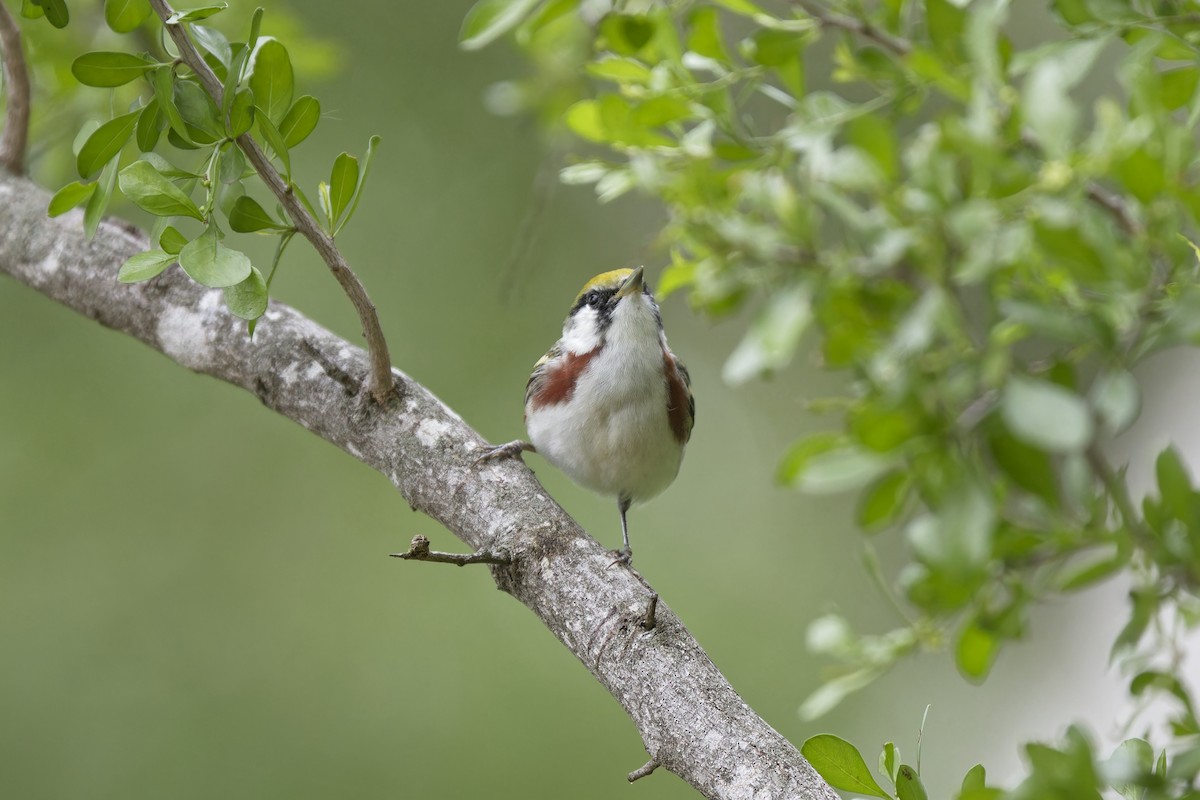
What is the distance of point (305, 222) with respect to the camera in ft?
5.52

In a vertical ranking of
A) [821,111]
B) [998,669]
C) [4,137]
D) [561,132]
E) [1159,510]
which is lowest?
[998,669]

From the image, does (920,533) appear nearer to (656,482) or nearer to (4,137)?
(656,482)

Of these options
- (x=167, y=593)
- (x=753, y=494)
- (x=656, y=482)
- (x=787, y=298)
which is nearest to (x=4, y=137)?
(x=656, y=482)

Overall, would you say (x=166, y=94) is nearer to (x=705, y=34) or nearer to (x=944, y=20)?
(x=705, y=34)

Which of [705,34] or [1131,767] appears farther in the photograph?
[705,34]

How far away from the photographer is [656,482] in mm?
3080

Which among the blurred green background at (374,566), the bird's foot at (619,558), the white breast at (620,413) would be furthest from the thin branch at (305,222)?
the blurred green background at (374,566)

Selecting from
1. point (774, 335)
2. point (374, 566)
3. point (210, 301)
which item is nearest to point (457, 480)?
point (210, 301)

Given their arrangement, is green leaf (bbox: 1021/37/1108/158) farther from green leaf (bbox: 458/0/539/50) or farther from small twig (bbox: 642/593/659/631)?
small twig (bbox: 642/593/659/631)

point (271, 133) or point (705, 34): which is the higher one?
point (271, 133)

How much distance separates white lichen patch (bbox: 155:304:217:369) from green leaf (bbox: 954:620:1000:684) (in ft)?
5.48

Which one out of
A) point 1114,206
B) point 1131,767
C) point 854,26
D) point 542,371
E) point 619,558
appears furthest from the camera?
point 542,371

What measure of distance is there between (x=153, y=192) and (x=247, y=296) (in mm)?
174

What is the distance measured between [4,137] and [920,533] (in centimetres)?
254
